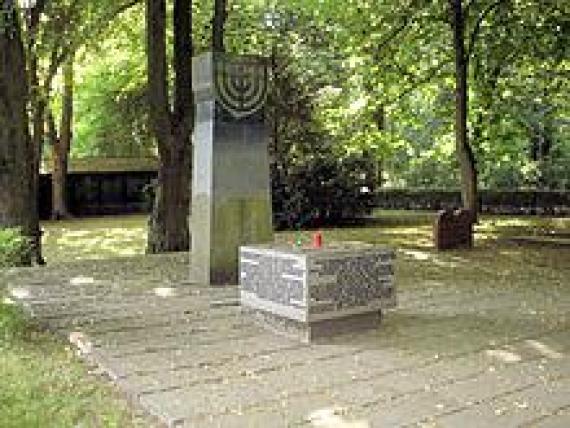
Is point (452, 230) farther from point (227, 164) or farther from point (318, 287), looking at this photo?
point (318, 287)

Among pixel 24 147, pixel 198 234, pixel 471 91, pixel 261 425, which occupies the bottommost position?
pixel 261 425

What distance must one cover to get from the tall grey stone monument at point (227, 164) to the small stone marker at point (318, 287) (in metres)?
2.11

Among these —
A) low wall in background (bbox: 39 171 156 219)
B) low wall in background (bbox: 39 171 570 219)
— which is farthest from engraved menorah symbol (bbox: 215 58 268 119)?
low wall in background (bbox: 39 171 156 219)

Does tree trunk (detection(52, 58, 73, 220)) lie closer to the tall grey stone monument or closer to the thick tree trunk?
the thick tree trunk

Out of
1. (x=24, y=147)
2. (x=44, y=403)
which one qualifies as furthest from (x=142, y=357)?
(x=24, y=147)

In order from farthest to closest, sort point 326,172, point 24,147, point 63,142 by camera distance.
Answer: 1. point 63,142
2. point 326,172
3. point 24,147

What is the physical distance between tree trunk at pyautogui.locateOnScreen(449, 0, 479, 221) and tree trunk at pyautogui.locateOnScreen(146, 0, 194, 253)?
20.1 ft

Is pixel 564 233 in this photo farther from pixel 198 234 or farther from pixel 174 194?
pixel 198 234

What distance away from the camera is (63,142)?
26.1m

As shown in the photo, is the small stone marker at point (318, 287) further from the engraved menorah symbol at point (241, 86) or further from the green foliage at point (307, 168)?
the green foliage at point (307, 168)

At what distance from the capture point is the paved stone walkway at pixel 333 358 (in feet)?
14.3

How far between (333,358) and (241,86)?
421 cm

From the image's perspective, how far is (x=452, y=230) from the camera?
12523 millimetres

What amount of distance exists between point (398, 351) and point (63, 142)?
22.4 metres
